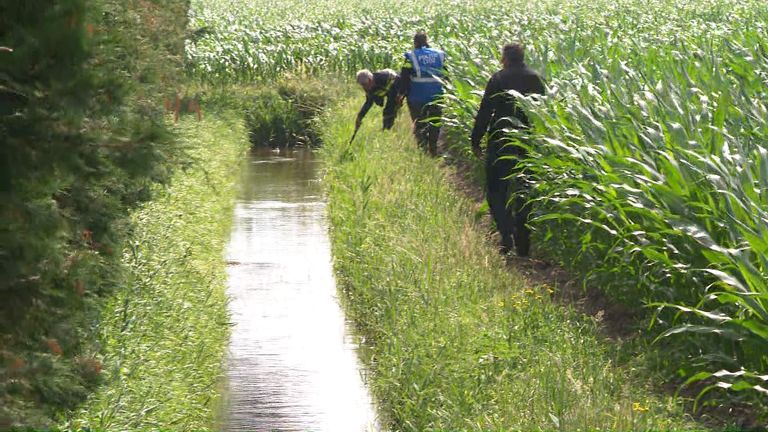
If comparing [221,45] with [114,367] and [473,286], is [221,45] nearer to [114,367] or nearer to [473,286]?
[473,286]

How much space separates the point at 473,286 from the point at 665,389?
245 centimetres

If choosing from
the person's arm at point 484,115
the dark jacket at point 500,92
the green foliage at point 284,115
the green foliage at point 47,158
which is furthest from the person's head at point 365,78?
the green foliage at point 47,158

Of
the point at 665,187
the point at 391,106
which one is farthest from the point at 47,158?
the point at 391,106

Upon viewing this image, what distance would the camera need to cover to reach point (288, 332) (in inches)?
Result: 462

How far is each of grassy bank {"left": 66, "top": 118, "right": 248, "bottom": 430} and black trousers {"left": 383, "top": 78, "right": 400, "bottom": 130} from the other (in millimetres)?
4276

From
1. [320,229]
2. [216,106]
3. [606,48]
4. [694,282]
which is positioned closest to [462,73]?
[606,48]

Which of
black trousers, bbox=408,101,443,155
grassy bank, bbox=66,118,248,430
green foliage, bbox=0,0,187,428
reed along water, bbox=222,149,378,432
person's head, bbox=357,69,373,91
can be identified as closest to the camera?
green foliage, bbox=0,0,187,428

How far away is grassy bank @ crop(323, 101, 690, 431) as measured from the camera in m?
7.82

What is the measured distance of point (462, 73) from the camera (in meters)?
19.2

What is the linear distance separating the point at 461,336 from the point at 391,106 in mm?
10175

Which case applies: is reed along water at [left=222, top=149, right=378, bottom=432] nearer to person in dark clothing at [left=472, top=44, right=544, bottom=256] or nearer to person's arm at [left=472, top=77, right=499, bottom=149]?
person in dark clothing at [left=472, top=44, right=544, bottom=256]

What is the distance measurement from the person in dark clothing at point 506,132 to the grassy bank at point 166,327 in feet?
8.04

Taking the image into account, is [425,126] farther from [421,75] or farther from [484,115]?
[484,115]

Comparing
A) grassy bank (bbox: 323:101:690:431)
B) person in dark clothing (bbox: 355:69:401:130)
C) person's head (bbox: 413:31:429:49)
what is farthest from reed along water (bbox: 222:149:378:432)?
person's head (bbox: 413:31:429:49)
